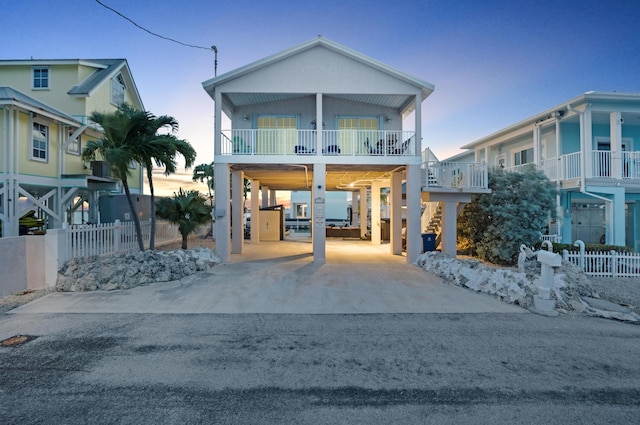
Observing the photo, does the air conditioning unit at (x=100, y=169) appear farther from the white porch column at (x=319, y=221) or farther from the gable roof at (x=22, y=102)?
the white porch column at (x=319, y=221)

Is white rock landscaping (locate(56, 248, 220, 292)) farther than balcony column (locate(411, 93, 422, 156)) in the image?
No

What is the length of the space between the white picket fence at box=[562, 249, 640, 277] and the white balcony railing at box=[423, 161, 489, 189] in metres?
3.69

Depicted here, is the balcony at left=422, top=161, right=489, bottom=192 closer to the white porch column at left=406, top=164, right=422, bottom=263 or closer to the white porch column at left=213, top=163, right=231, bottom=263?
the white porch column at left=406, top=164, right=422, bottom=263

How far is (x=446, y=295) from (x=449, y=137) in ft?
65.7

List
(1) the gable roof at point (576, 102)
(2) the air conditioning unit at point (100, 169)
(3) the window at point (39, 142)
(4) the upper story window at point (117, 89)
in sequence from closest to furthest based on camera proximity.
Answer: (1) the gable roof at point (576, 102), (3) the window at point (39, 142), (2) the air conditioning unit at point (100, 169), (4) the upper story window at point (117, 89)

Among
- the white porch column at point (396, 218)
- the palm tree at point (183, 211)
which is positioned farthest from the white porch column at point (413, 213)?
the palm tree at point (183, 211)

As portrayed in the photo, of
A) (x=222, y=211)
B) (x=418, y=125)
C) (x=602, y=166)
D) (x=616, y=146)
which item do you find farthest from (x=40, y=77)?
(x=616, y=146)

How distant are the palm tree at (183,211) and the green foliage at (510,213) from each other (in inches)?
425

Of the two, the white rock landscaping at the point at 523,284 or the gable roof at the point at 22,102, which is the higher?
the gable roof at the point at 22,102

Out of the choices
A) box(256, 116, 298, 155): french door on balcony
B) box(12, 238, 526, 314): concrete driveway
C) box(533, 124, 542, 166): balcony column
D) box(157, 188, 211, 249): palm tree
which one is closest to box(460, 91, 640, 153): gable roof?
box(533, 124, 542, 166): balcony column

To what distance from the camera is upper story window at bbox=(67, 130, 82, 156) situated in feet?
45.9

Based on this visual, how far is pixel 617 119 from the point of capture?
41.2 ft

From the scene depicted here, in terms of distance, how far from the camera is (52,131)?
13.1 metres

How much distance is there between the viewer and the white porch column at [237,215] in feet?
44.2
